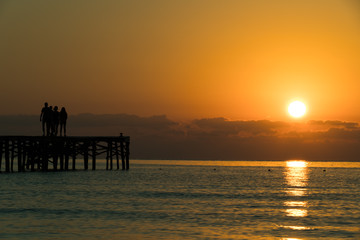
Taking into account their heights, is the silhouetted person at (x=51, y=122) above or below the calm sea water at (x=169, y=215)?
above

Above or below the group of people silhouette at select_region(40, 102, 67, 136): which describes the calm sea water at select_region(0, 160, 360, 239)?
below

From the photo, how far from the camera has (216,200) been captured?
33.7m

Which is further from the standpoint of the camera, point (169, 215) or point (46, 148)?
point (46, 148)

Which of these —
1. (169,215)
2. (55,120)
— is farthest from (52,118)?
(169,215)

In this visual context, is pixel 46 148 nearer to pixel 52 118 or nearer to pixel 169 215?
pixel 52 118

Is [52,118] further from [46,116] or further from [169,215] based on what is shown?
[169,215]

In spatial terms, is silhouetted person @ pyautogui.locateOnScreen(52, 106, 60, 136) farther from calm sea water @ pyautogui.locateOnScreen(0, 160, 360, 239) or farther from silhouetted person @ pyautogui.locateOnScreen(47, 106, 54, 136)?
calm sea water @ pyautogui.locateOnScreen(0, 160, 360, 239)

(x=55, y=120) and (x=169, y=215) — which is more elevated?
(x=55, y=120)

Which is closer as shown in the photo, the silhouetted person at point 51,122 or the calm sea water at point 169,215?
the calm sea water at point 169,215

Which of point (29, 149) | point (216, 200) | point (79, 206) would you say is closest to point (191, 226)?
point (79, 206)

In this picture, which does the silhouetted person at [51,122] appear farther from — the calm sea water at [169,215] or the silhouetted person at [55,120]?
the calm sea water at [169,215]

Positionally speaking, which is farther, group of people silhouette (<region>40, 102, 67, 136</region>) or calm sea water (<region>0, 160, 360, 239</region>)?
group of people silhouette (<region>40, 102, 67, 136</region>)

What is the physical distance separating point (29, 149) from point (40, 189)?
1399 centimetres

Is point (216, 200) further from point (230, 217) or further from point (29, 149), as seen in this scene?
point (29, 149)
